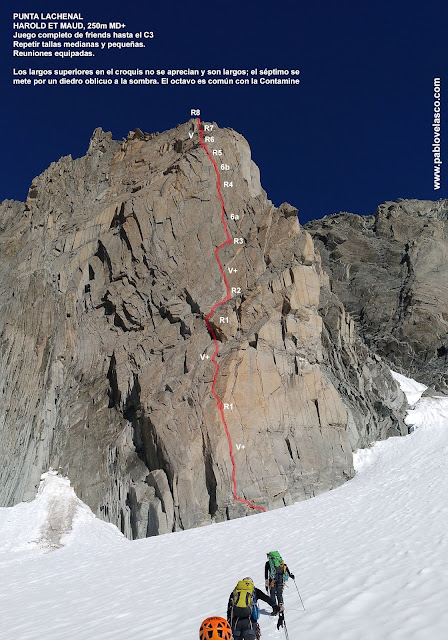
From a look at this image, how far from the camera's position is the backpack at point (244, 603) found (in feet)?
19.0

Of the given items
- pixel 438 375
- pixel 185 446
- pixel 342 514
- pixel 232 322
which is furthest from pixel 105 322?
pixel 438 375

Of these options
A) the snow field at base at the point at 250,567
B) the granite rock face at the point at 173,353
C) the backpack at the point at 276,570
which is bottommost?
the snow field at base at the point at 250,567

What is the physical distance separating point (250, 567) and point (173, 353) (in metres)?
15.7

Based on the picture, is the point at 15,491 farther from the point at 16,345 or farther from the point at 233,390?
the point at 233,390

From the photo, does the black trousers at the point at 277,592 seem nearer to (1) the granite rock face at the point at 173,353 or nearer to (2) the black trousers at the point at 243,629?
(2) the black trousers at the point at 243,629

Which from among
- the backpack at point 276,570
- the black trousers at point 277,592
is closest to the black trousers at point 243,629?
the black trousers at point 277,592

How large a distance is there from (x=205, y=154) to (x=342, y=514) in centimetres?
2443

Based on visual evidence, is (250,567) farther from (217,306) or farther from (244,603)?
(217,306)

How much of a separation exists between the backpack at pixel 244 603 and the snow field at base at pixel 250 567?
1.38m

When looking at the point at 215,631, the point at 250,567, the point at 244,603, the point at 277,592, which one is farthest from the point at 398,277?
the point at 215,631

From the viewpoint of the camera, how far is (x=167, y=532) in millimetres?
22328

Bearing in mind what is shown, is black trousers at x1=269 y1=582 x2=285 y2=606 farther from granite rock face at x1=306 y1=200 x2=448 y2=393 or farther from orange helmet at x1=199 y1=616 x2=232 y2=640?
granite rock face at x1=306 y1=200 x2=448 y2=393

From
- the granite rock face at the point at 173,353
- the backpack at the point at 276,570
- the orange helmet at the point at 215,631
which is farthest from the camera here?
the granite rock face at the point at 173,353

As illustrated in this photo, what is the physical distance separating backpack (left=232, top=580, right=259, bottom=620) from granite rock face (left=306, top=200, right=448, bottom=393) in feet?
135
